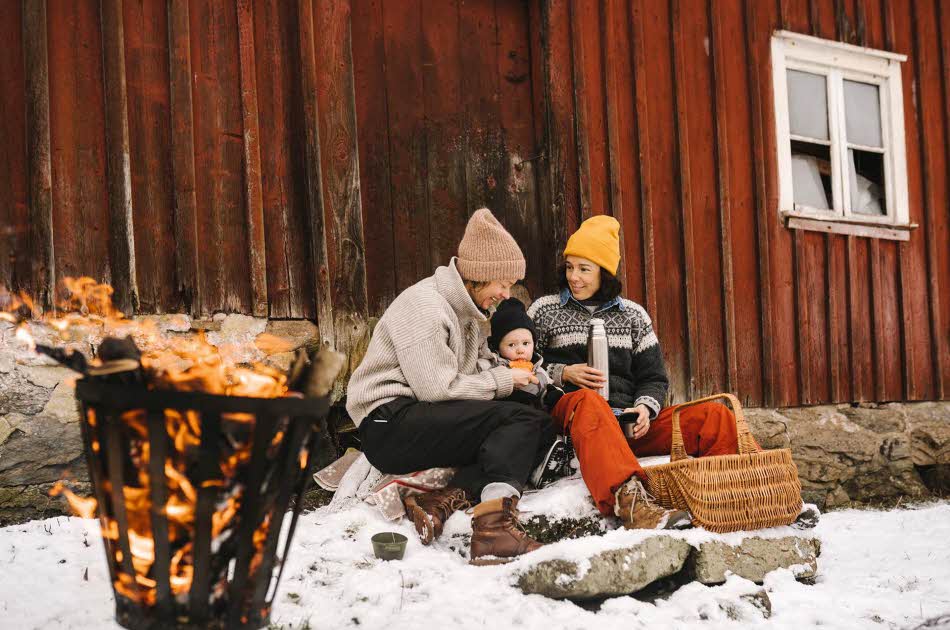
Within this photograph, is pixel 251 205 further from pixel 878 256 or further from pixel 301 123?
pixel 878 256

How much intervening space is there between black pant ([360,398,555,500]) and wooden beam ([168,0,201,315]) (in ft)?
4.13

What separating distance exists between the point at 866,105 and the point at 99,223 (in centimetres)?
579

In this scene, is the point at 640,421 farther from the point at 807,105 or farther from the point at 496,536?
the point at 807,105

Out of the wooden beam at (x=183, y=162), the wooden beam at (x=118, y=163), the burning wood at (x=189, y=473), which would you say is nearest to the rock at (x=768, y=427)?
the wooden beam at (x=183, y=162)

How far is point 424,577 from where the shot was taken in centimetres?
292

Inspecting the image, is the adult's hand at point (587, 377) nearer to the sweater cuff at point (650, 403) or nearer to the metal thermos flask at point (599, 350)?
the metal thermos flask at point (599, 350)

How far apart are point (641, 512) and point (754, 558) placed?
1.65ft

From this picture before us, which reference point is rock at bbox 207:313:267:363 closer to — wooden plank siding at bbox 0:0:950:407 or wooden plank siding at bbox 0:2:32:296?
wooden plank siding at bbox 0:0:950:407

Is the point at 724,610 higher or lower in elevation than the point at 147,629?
lower

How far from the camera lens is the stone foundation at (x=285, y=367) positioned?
3.61 meters

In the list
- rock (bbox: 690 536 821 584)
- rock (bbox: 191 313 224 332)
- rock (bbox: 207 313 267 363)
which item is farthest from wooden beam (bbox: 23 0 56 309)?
rock (bbox: 690 536 821 584)

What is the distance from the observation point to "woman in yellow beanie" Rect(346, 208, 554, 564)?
338cm

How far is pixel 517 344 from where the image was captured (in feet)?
12.3

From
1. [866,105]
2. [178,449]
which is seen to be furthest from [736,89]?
[178,449]
